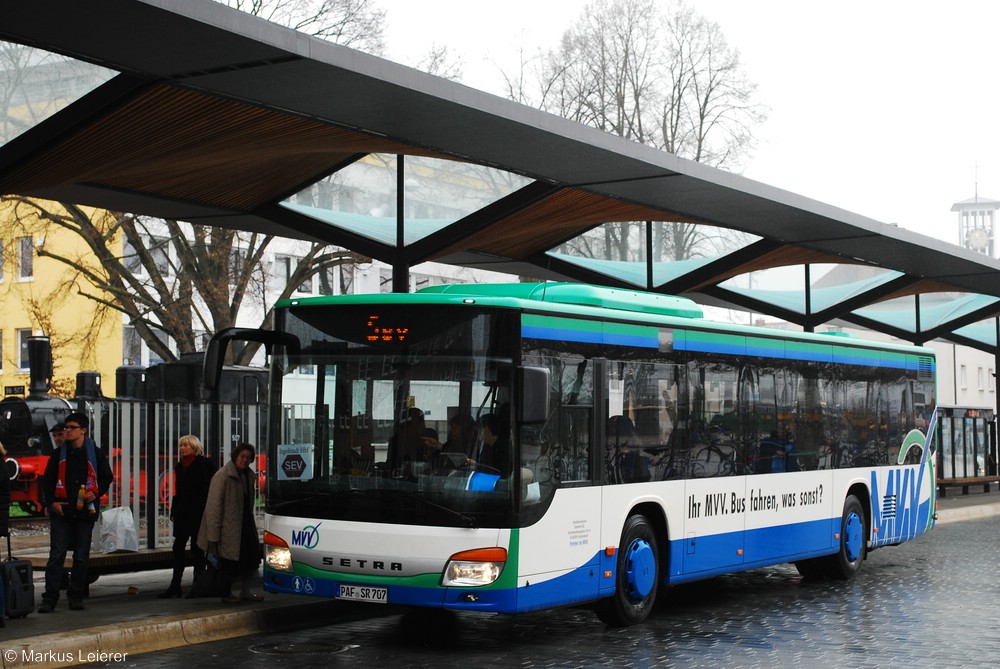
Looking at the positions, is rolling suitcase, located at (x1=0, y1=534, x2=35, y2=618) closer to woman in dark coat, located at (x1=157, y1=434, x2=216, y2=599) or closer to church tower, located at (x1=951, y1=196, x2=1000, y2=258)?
woman in dark coat, located at (x1=157, y1=434, x2=216, y2=599)

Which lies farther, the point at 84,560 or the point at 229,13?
the point at 84,560

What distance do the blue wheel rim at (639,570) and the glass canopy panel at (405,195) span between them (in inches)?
216

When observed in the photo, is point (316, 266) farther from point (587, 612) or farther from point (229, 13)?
point (229, 13)

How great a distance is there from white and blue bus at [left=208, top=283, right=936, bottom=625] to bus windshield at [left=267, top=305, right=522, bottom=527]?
0.01 m

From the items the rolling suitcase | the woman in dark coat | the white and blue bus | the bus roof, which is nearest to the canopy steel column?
the bus roof

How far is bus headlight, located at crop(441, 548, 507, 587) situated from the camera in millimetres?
10305

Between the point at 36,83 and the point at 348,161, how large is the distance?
14.8 ft

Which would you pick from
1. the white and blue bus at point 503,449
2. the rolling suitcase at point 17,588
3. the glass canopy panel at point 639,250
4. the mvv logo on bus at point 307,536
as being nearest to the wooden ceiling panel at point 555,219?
the glass canopy panel at point 639,250

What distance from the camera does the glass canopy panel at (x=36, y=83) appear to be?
436 inches

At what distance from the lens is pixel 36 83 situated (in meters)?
11.4

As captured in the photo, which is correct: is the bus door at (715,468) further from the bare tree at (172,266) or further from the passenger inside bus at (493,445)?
the bare tree at (172,266)

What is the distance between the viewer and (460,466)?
10406mm

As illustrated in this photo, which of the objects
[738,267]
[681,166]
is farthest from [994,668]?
[738,267]

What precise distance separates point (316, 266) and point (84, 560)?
91.3 feet
